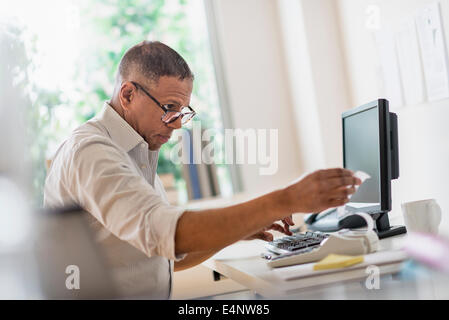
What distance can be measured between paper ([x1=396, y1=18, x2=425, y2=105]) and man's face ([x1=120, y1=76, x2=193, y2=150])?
1024 mm

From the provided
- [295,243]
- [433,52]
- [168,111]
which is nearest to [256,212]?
[295,243]

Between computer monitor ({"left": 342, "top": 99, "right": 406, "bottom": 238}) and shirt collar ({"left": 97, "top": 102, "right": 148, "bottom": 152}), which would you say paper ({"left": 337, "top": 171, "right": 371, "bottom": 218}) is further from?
shirt collar ({"left": 97, "top": 102, "right": 148, "bottom": 152})

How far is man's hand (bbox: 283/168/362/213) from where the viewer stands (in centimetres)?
107

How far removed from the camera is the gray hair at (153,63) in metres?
1.45

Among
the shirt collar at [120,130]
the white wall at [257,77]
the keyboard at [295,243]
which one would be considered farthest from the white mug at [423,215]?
the white wall at [257,77]

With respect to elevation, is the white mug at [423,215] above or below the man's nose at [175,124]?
below

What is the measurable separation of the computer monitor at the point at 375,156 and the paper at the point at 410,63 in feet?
1.33

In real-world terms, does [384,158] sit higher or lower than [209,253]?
higher

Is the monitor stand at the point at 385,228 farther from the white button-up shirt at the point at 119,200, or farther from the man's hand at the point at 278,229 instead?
the white button-up shirt at the point at 119,200

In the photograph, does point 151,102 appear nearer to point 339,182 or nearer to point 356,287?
point 339,182

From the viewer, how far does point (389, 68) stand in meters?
2.24

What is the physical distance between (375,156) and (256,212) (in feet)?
2.05
